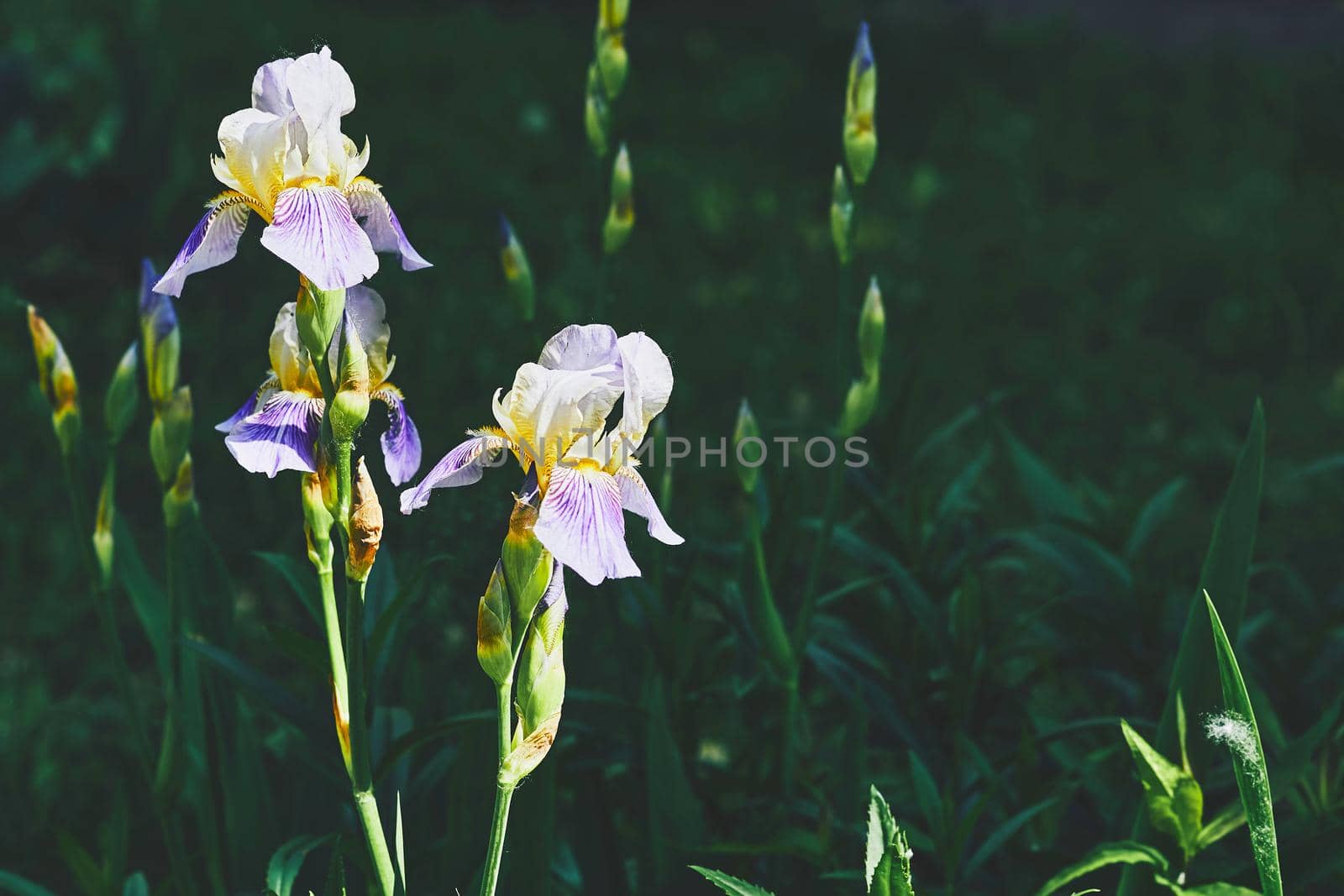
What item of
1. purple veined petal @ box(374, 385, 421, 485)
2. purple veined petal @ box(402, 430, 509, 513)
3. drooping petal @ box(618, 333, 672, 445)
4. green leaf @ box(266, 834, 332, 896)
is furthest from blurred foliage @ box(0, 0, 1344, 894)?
drooping petal @ box(618, 333, 672, 445)

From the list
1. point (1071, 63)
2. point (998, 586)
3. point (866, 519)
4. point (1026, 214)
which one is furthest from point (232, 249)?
point (1071, 63)

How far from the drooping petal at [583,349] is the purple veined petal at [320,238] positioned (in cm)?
15

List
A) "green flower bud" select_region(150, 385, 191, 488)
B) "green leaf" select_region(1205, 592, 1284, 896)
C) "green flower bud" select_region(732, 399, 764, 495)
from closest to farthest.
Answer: "green leaf" select_region(1205, 592, 1284, 896) < "green flower bud" select_region(150, 385, 191, 488) < "green flower bud" select_region(732, 399, 764, 495)

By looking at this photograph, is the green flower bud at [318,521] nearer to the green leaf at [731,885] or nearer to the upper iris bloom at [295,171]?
the upper iris bloom at [295,171]

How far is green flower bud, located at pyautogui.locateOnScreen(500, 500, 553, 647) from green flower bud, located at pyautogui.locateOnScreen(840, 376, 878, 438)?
2.17 ft

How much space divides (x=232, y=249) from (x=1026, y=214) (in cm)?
356

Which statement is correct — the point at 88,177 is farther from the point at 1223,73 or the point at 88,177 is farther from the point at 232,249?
the point at 1223,73

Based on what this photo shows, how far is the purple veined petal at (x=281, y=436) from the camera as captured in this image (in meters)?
1.06

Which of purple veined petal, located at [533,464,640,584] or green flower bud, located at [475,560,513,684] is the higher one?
purple veined petal, located at [533,464,640,584]

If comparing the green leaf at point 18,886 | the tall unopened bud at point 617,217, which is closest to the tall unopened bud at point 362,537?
the green leaf at point 18,886

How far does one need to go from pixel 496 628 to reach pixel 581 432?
0.16 m

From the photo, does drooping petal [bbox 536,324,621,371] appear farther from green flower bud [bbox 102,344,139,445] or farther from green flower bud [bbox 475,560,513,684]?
green flower bud [bbox 102,344,139,445]

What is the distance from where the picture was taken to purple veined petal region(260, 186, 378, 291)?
961mm

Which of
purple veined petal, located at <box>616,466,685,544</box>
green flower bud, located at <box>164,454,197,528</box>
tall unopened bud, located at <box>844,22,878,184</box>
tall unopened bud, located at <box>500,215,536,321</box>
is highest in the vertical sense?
tall unopened bud, located at <box>844,22,878,184</box>
